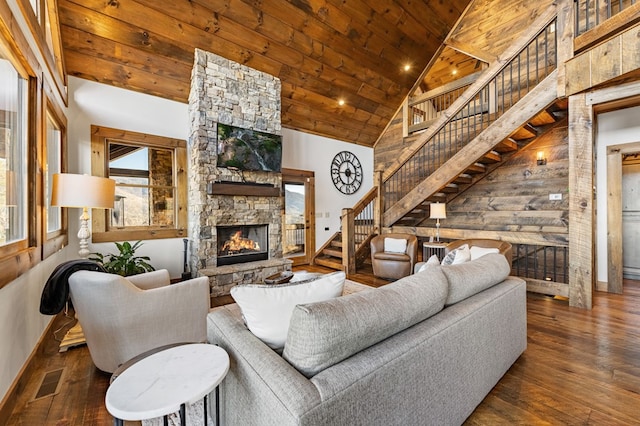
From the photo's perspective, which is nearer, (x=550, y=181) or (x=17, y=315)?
(x=17, y=315)

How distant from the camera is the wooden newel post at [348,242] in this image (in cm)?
516

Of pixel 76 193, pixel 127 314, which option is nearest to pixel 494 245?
pixel 127 314

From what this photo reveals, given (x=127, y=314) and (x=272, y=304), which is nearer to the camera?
(x=272, y=304)

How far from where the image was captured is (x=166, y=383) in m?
1.01

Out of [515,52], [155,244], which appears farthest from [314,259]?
[515,52]

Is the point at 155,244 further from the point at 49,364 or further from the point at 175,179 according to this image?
the point at 49,364

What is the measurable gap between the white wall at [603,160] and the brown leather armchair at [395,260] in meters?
2.46

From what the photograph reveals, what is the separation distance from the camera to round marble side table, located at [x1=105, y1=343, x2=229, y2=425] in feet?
2.90

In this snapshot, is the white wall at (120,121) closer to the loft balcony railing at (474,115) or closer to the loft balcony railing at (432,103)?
the loft balcony railing at (474,115)

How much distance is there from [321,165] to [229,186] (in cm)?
260

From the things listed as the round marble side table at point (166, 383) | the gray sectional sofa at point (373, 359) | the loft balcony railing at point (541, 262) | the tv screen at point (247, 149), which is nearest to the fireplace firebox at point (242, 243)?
the tv screen at point (247, 149)

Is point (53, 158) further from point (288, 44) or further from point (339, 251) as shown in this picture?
point (339, 251)

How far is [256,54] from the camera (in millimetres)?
4422

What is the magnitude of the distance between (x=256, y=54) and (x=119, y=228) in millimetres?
3381
